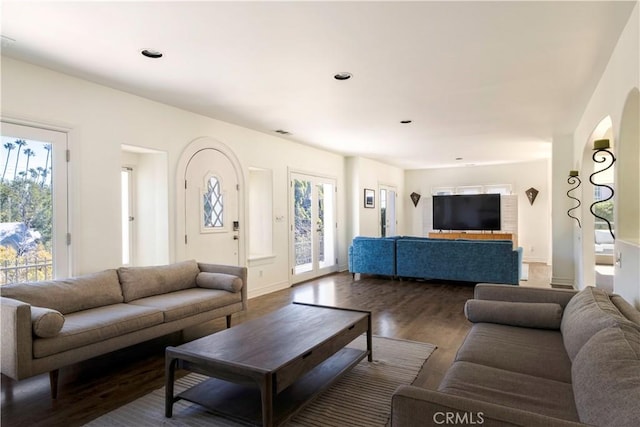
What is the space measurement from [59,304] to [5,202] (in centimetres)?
96

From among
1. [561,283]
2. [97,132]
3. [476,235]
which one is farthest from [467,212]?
[97,132]

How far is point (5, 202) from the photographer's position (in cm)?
314

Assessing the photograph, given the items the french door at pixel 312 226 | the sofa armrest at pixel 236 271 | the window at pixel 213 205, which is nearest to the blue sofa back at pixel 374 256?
the french door at pixel 312 226

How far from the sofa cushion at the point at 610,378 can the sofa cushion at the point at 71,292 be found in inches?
131

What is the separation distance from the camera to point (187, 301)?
3551 millimetres

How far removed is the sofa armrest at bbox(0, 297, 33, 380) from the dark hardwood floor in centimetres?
27

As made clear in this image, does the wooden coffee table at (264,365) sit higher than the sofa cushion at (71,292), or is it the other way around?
the sofa cushion at (71,292)

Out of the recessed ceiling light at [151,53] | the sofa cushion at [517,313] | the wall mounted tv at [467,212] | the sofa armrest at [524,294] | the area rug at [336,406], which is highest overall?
the recessed ceiling light at [151,53]

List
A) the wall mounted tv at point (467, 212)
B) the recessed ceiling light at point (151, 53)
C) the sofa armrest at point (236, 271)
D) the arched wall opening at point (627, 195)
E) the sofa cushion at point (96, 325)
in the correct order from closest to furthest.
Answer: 1. the sofa cushion at point (96, 325)
2. the arched wall opening at point (627, 195)
3. the recessed ceiling light at point (151, 53)
4. the sofa armrest at point (236, 271)
5. the wall mounted tv at point (467, 212)

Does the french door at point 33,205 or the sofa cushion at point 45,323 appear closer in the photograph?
the sofa cushion at point 45,323

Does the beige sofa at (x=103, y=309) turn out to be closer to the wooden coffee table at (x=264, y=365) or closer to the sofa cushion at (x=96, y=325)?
the sofa cushion at (x=96, y=325)

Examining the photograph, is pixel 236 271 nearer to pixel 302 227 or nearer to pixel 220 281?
pixel 220 281

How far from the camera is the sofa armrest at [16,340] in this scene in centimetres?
235

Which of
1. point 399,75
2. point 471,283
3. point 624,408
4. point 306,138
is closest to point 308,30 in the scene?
point 399,75
